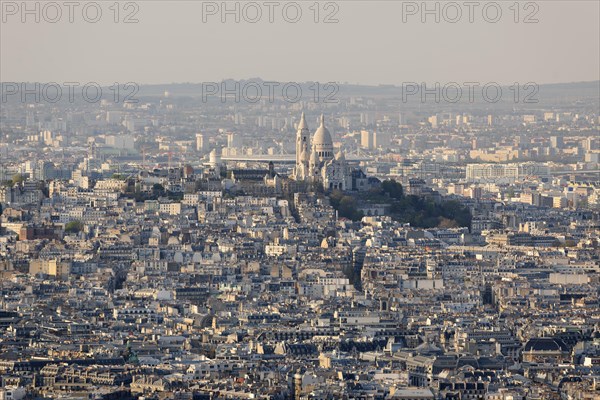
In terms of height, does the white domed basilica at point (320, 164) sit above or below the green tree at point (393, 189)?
above

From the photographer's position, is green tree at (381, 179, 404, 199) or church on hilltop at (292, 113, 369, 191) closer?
green tree at (381, 179, 404, 199)

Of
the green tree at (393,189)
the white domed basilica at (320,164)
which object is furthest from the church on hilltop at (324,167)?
the green tree at (393,189)

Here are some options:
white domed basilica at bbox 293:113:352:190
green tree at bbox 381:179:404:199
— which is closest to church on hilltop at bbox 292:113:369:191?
white domed basilica at bbox 293:113:352:190

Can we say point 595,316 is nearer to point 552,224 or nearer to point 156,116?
point 552,224

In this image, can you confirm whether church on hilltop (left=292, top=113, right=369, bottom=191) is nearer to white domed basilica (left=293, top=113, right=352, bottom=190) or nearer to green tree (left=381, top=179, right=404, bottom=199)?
white domed basilica (left=293, top=113, right=352, bottom=190)

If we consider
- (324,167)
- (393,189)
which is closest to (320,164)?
(324,167)

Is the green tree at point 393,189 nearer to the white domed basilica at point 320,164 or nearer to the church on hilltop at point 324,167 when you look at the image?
the church on hilltop at point 324,167

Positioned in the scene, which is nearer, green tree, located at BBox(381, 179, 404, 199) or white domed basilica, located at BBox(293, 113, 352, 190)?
green tree, located at BBox(381, 179, 404, 199)

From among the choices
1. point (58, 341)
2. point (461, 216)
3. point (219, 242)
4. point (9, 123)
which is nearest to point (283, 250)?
point (219, 242)

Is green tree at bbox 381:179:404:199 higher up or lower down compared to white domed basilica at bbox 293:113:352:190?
lower down
